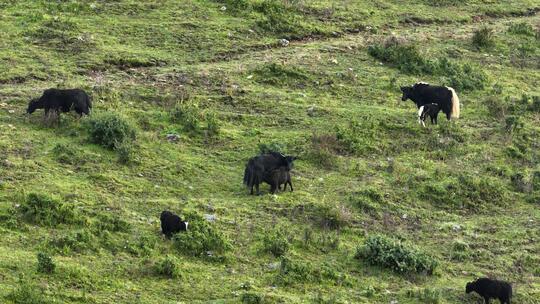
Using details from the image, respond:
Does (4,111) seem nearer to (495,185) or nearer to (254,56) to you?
(254,56)

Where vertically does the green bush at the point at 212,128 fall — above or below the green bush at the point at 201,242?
above

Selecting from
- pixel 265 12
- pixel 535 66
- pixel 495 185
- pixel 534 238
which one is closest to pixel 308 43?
pixel 265 12

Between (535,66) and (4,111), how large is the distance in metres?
17.5

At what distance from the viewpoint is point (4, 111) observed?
78.9 ft

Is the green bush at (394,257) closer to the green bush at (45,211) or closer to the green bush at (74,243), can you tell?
the green bush at (74,243)

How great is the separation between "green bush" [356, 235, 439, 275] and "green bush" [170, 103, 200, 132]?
6.96m

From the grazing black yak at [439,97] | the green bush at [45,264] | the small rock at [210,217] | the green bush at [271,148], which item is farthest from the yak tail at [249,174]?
the grazing black yak at [439,97]

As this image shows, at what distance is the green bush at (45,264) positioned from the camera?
1628 cm

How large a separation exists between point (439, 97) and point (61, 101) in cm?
991

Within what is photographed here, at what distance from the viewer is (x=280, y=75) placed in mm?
28484

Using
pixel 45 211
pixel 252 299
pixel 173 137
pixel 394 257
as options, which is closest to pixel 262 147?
pixel 173 137

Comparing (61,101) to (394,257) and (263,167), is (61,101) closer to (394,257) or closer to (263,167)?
(263,167)

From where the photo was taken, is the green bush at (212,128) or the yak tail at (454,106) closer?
the green bush at (212,128)

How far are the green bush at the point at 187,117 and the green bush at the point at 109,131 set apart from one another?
1.86 m
